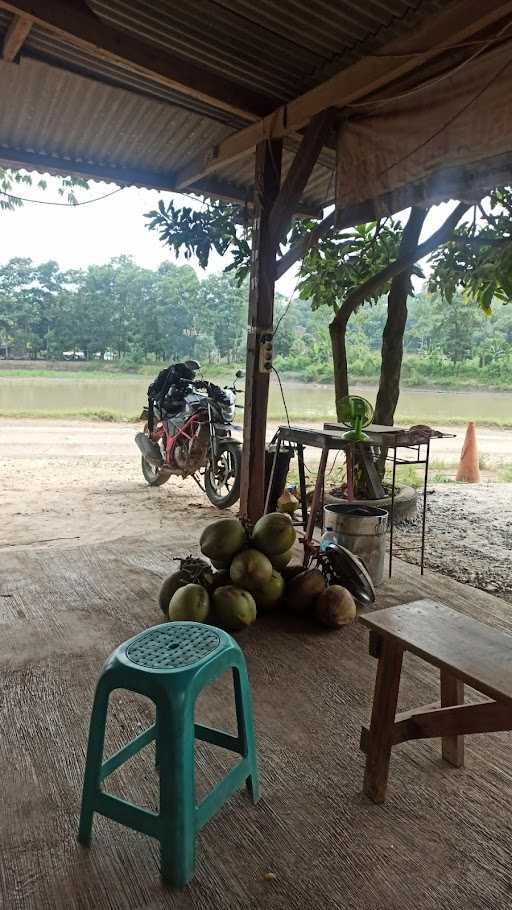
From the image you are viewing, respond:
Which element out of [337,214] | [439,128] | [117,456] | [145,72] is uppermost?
[145,72]

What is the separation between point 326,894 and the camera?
1.25 meters

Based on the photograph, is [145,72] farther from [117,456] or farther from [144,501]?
[117,456]

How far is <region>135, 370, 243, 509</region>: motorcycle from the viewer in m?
5.33

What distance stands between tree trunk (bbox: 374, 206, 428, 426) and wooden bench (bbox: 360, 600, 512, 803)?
3.74 m

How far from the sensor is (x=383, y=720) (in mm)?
1541

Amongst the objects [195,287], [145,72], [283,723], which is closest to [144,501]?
[145,72]

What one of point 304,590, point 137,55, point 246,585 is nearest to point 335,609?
point 304,590

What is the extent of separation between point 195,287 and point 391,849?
18842 millimetres

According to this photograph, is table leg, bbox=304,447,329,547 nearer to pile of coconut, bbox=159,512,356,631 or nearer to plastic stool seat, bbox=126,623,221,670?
pile of coconut, bbox=159,512,356,631

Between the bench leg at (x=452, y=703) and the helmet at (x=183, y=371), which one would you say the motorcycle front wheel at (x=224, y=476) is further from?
the bench leg at (x=452, y=703)

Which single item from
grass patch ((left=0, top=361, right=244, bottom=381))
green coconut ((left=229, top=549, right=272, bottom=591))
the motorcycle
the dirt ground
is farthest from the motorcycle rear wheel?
grass patch ((left=0, top=361, right=244, bottom=381))

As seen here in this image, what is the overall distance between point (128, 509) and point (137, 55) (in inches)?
141

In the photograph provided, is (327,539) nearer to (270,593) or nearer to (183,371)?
(270,593)

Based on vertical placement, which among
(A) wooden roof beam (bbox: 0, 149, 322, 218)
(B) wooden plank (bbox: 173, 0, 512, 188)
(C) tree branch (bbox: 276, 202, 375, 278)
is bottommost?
(C) tree branch (bbox: 276, 202, 375, 278)
